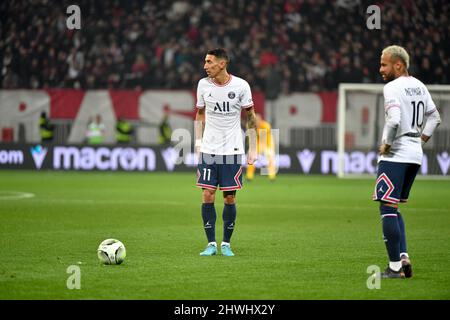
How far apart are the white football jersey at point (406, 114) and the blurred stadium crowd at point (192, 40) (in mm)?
19914

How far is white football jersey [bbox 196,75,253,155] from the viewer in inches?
404

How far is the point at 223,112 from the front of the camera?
404 inches

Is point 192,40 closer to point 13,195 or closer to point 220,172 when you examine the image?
point 13,195

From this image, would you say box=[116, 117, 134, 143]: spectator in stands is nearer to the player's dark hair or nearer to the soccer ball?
the player's dark hair

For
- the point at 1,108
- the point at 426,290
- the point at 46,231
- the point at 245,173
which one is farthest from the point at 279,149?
the point at 426,290

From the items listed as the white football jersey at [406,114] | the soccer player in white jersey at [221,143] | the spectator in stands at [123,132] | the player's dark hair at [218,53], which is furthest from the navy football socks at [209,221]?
the spectator in stands at [123,132]

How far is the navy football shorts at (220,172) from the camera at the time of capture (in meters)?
10.2

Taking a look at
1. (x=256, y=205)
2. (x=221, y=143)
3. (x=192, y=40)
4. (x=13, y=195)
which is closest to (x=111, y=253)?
(x=221, y=143)

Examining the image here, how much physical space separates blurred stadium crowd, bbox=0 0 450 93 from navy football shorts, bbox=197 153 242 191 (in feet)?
59.7

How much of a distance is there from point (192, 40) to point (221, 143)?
69.4ft

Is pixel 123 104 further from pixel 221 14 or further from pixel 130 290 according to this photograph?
pixel 130 290

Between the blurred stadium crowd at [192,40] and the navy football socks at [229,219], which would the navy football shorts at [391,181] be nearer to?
the navy football socks at [229,219]

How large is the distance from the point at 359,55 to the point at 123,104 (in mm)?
7621

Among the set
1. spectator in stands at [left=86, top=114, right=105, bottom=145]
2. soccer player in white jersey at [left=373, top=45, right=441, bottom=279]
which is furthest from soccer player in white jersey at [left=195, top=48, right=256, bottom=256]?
spectator in stands at [left=86, top=114, right=105, bottom=145]
